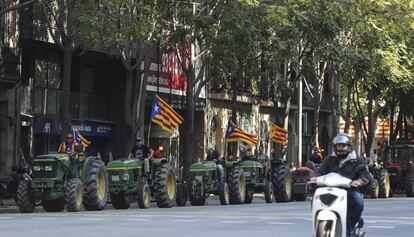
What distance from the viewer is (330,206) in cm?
1276

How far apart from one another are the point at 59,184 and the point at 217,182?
7.58 metres

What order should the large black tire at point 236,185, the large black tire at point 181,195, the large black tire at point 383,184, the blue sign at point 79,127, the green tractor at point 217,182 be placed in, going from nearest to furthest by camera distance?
the green tractor at point 217,182
the large black tire at point 181,195
the large black tire at point 236,185
the blue sign at point 79,127
the large black tire at point 383,184

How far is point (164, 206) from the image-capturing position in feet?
95.2

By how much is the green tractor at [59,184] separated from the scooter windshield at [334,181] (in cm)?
1300

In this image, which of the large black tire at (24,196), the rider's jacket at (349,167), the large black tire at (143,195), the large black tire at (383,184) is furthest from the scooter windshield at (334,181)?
the large black tire at (383,184)

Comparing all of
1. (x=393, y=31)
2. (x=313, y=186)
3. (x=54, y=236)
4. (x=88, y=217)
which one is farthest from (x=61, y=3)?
(x=313, y=186)

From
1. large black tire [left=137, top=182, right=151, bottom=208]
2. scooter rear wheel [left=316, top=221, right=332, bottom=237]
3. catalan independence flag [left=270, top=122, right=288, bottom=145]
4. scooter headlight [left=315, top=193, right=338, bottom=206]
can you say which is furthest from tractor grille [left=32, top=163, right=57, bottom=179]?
catalan independence flag [left=270, top=122, right=288, bottom=145]

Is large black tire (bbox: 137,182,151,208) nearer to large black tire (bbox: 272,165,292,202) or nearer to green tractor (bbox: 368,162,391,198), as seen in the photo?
large black tire (bbox: 272,165,292,202)

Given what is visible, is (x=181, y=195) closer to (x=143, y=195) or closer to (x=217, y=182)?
(x=217, y=182)

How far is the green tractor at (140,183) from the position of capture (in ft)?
91.7

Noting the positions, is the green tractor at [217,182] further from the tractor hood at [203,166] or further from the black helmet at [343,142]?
the black helmet at [343,142]

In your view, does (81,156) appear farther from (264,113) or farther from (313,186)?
(264,113)

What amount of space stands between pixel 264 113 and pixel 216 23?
83.5ft

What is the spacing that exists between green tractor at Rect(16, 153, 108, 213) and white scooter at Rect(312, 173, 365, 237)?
13063 millimetres
